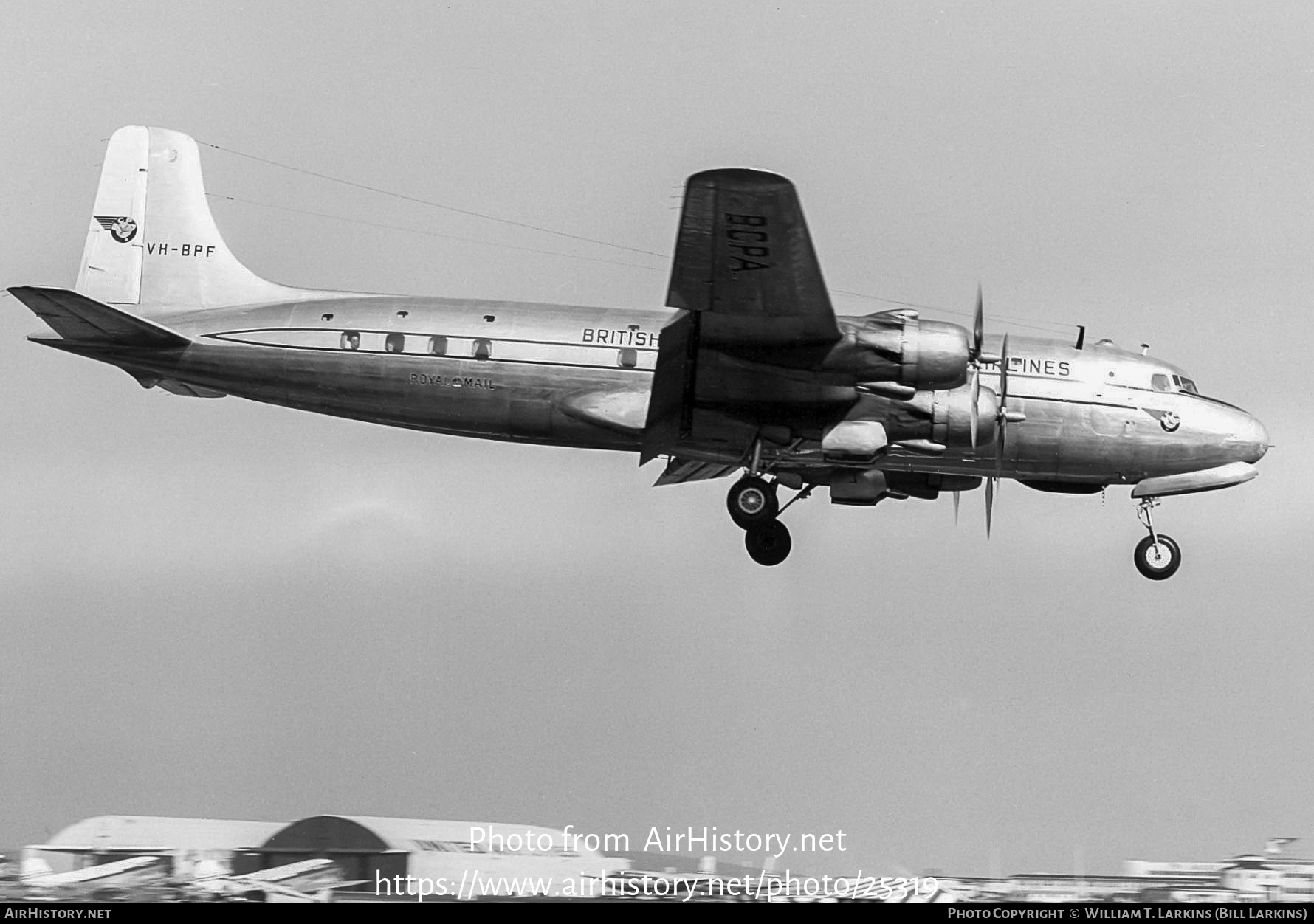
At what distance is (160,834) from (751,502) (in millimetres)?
13507

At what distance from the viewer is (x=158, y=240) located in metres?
25.7

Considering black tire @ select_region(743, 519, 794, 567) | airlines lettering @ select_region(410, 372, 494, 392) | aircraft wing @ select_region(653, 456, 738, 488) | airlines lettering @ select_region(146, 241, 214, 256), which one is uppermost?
airlines lettering @ select_region(146, 241, 214, 256)

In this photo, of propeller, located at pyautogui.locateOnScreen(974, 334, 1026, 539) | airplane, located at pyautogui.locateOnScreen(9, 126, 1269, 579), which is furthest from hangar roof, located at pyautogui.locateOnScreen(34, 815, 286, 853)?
propeller, located at pyautogui.locateOnScreen(974, 334, 1026, 539)

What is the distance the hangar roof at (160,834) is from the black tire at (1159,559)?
16102mm

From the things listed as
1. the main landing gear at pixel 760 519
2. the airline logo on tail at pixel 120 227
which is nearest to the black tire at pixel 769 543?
the main landing gear at pixel 760 519

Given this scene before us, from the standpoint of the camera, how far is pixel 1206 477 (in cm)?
2373

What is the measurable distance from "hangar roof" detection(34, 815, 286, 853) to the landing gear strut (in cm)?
1612

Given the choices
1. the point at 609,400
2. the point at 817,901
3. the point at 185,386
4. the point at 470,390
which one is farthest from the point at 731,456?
the point at 185,386

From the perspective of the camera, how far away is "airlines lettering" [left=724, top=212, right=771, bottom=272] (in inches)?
739

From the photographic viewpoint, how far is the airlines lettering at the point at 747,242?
A: 18766 millimetres

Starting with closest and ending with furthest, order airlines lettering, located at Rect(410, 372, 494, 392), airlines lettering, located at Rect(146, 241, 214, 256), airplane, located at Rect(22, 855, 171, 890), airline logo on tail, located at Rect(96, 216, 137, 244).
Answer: airlines lettering, located at Rect(410, 372, 494, 392), airplane, located at Rect(22, 855, 171, 890), airlines lettering, located at Rect(146, 241, 214, 256), airline logo on tail, located at Rect(96, 216, 137, 244)

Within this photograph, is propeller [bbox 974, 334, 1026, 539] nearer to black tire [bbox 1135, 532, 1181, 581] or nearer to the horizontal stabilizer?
black tire [bbox 1135, 532, 1181, 581]
